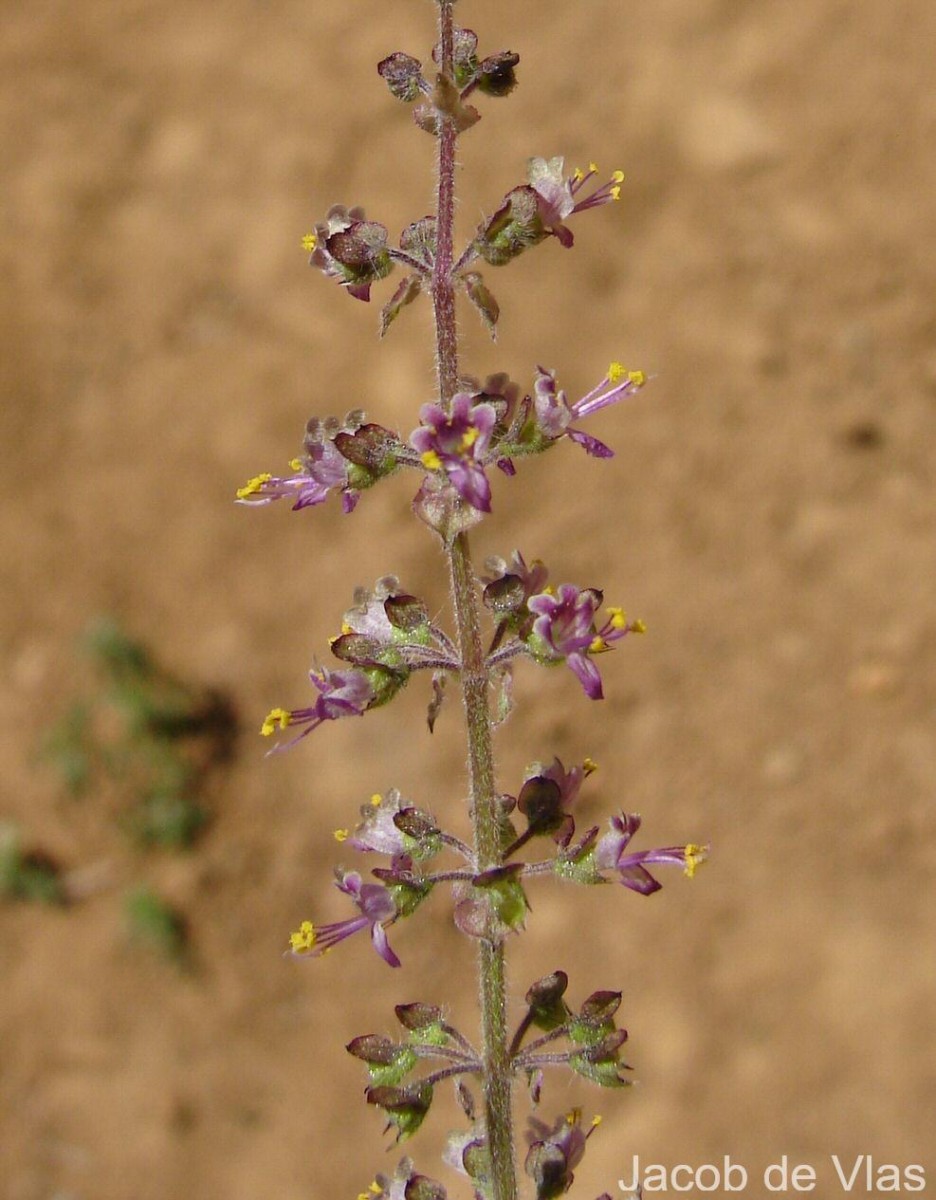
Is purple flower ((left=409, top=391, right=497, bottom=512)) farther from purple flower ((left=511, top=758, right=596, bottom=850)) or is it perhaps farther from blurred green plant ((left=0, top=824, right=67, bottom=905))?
blurred green plant ((left=0, top=824, right=67, bottom=905))

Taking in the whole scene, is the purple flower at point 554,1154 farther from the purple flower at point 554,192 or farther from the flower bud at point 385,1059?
the purple flower at point 554,192

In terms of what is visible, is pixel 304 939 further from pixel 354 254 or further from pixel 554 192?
pixel 554 192

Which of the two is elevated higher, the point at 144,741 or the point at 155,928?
the point at 144,741

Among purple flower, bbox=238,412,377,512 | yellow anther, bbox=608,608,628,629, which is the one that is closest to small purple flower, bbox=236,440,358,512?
purple flower, bbox=238,412,377,512

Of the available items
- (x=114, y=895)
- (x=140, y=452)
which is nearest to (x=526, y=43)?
(x=140, y=452)

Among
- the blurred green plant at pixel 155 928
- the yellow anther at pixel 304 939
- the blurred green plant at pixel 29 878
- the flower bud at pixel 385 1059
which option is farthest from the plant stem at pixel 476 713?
the blurred green plant at pixel 29 878

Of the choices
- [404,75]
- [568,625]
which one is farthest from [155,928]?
[404,75]
